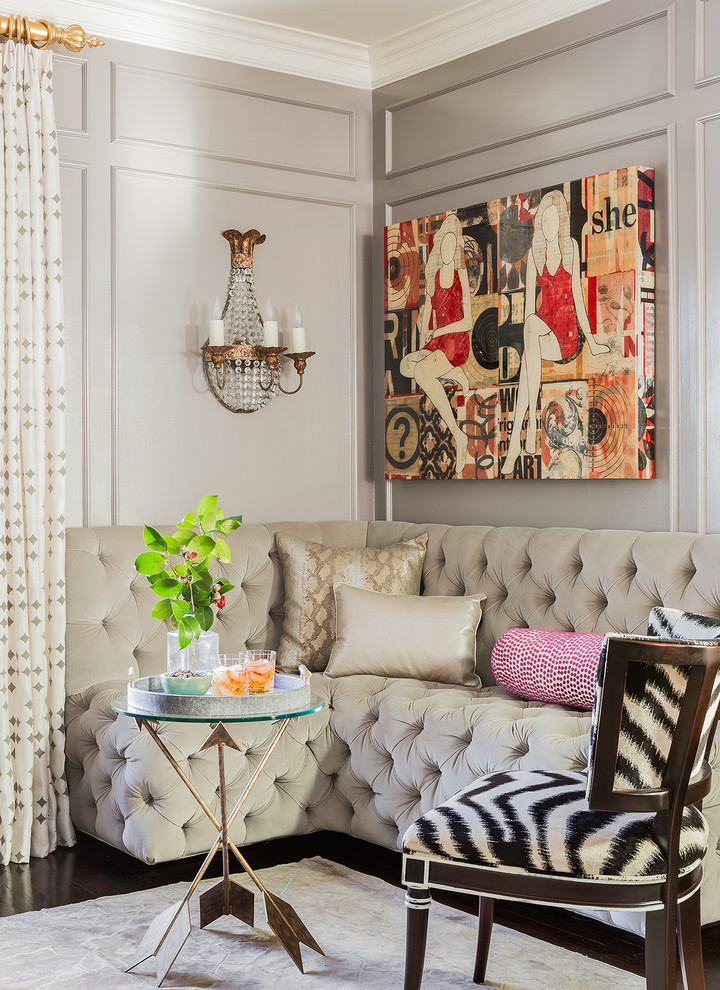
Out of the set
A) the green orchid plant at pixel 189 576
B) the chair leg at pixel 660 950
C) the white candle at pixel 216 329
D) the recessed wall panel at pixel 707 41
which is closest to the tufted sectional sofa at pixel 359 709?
the green orchid plant at pixel 189 576

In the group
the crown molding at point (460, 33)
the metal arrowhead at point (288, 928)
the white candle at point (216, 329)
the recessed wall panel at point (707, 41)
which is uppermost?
the crown molding at point (460, 33)

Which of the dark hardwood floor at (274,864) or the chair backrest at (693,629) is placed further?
the dark hardwood floor at (274,864)

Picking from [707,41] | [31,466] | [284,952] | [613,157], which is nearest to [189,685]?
[284,952]

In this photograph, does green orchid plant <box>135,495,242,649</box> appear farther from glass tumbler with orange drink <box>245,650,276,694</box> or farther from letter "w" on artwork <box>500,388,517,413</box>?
letter "w" on artwork <box>500,388,517,413</box>

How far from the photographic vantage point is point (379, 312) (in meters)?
4.40

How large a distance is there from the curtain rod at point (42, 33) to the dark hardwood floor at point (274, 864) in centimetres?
240

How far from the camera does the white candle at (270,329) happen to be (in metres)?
4.00

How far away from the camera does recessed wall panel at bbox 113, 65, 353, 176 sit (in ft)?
12.5

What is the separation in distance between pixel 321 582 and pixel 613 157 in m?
1.62

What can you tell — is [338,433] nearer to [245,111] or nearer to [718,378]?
[245,111]

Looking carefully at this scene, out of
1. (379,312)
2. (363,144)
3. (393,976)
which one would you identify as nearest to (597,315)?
(379,312)

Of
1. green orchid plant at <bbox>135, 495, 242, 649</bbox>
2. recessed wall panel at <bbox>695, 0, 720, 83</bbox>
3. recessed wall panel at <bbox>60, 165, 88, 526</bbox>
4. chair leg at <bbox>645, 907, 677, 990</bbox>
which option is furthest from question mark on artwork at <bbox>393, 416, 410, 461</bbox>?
chair leg at <bbox>645, 907, 677, 990</bbox>

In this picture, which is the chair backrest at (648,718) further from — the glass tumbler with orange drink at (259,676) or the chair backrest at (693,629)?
the glass tumbler with orange drink at (259,676)

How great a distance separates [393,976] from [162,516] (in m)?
1.90
